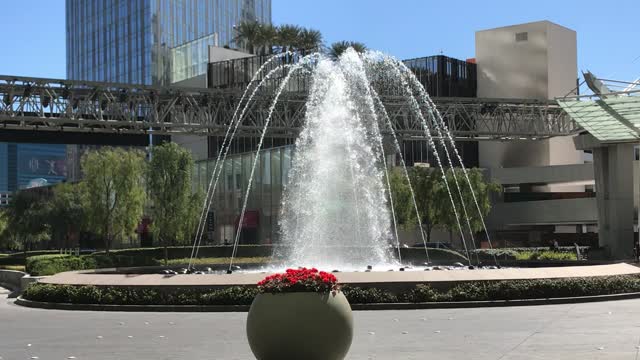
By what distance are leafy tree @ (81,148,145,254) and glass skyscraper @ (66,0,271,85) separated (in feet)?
207

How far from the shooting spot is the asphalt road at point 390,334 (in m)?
14.1

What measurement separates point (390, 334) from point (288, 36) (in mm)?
90554

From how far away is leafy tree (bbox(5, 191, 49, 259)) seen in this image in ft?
254

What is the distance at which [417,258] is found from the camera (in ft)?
157

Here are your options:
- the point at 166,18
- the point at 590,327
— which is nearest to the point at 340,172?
the point at 590,327

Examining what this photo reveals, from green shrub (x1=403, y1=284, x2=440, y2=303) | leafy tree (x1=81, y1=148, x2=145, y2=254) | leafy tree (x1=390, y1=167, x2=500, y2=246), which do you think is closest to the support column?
leafy tree (x1=390, y1=167, x2=500, y2=246)

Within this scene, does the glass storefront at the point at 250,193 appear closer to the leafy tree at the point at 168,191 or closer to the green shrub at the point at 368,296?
the leafy tree at the point at 168,191

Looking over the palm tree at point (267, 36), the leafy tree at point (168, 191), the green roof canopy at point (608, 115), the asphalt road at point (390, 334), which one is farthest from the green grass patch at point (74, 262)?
the palm tree at point (267, 36)

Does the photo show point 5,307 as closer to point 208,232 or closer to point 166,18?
point 208,232

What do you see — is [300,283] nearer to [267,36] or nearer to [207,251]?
[207,251]

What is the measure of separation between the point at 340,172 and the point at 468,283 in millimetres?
10588

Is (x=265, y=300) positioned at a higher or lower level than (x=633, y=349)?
higher

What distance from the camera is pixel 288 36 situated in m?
105

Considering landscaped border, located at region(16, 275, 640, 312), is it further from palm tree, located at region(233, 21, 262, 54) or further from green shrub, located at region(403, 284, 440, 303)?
palm tree, located at region(233, 21, 262, 54)
